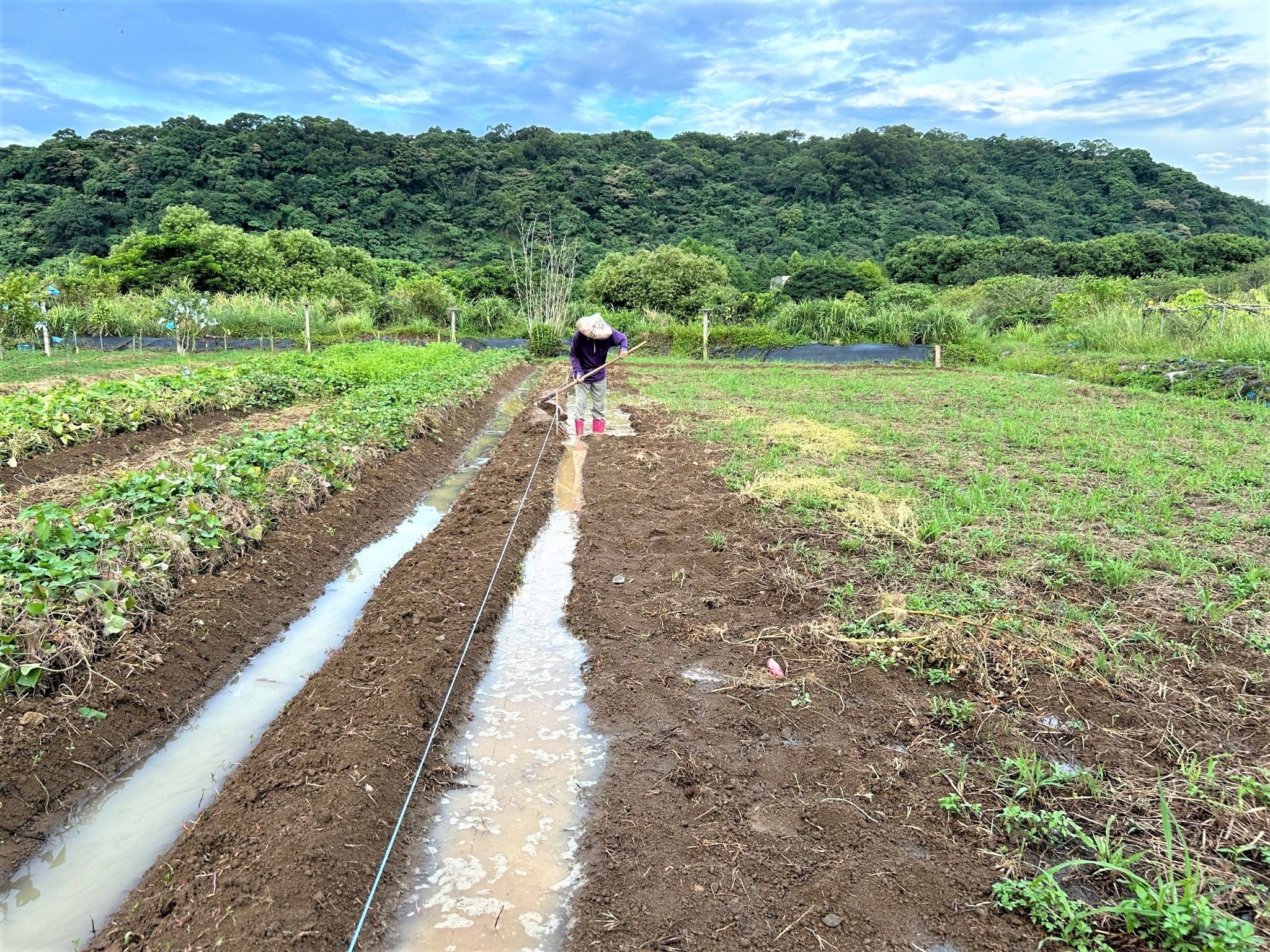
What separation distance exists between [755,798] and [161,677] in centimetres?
295

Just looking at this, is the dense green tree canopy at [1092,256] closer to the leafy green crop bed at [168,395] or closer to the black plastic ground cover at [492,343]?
the black plastic ground cover at [492,343]

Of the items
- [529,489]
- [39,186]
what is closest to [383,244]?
[39,186]

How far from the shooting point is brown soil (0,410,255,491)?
21.7 ft

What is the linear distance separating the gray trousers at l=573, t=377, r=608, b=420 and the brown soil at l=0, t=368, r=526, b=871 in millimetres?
3809

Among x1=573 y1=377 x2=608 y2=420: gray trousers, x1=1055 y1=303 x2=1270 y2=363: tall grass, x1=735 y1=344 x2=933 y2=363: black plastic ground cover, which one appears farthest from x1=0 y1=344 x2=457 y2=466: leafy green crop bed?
x1=1055 y1=303 x2=1270 y2=363: tall grass

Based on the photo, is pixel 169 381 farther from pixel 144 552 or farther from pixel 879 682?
pixel 879 682

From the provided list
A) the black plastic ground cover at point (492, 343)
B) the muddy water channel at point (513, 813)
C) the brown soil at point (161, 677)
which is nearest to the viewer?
the muddy water channel at point (513, 813)

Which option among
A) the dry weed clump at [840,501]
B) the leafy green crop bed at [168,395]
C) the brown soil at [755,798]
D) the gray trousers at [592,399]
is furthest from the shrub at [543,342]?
the brown soil at [755,798]

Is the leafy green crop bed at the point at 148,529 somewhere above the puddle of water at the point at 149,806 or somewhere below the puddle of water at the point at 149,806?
above

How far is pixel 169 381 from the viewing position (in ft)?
32.0

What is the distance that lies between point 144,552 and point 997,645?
465 centimetres

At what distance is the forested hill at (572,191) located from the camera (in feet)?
131

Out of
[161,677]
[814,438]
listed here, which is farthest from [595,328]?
[161,677]

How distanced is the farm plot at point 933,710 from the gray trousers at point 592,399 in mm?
3176
